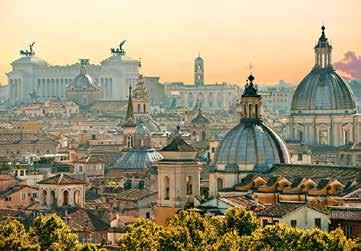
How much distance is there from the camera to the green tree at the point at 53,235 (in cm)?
5906

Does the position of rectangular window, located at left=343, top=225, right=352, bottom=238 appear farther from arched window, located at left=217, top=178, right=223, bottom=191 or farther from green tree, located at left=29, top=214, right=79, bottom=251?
arched window, located at left=217, top=178, right=223, bottom=191

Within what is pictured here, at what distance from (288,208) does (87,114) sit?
419 feet

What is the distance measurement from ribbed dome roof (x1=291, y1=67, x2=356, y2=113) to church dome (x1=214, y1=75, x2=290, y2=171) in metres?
34.1

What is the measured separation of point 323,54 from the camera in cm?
10588

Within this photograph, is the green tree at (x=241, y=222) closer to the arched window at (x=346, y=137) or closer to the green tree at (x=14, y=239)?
the green tree at (x=14, y=239)

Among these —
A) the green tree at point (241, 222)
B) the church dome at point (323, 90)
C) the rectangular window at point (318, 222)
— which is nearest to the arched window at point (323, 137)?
the church dome at point (323, 90)

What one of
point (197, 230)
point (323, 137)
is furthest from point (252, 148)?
point (323, 137)

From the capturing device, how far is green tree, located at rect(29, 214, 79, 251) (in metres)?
59.1

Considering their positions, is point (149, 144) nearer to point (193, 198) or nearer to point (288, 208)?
point (193, 198)

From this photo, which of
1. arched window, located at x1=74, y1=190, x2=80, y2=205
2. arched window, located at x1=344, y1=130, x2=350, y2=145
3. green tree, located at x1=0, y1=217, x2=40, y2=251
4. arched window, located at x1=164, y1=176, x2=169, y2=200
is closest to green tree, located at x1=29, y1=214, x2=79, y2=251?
green tree, located at x1=0, y1=217, x2=40, y2=251

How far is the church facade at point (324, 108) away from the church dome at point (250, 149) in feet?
112

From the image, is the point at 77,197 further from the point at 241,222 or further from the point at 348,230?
the point at 348,230

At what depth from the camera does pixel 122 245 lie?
186ft

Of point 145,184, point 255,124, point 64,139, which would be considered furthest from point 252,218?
point 64,139
